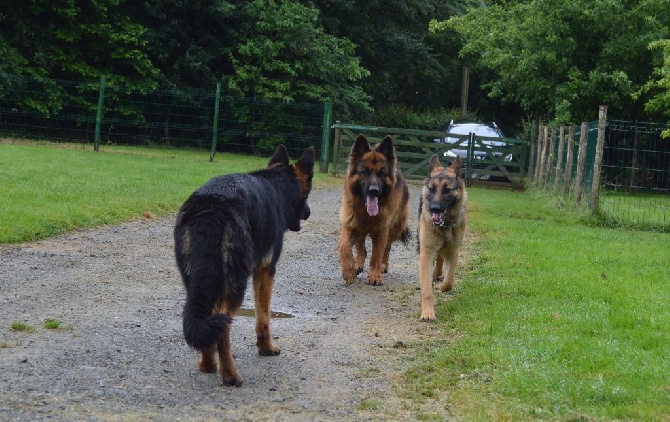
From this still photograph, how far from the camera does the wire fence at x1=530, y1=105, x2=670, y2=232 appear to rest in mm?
18328

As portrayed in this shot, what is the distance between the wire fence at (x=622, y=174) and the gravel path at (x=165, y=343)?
773cm

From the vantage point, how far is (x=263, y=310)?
6953 mm

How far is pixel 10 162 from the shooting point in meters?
20.9

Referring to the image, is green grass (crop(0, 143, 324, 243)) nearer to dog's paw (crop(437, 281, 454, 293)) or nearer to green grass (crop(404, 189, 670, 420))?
dog's paw (crop(437, 281, 454, 293))

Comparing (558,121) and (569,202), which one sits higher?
(558,121)

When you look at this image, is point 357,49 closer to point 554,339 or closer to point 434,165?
point 434,165

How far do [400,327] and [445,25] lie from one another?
1086 inches

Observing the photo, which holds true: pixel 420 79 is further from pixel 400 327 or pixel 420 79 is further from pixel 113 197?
pixel 400 327

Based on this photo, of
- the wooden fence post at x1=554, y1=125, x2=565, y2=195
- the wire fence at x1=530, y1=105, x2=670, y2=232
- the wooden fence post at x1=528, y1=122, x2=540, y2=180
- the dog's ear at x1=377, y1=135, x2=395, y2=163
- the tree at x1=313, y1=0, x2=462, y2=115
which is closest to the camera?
the dog's ear at x1=377, y1=135, x2=395, y2=163

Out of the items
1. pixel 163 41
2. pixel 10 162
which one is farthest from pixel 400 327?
pixel 163 41

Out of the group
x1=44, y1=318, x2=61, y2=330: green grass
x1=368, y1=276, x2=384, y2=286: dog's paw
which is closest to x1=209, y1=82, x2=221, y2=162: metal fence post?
x1=368, y1=276, x2=384, y2=286: dog's paw

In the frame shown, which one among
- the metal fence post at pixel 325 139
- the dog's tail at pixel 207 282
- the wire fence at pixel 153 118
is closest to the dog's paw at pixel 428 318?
the dog's tail at pixel 207 282

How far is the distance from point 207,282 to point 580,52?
25686 millimetres

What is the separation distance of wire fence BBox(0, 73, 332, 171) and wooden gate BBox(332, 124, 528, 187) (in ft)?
2.78
